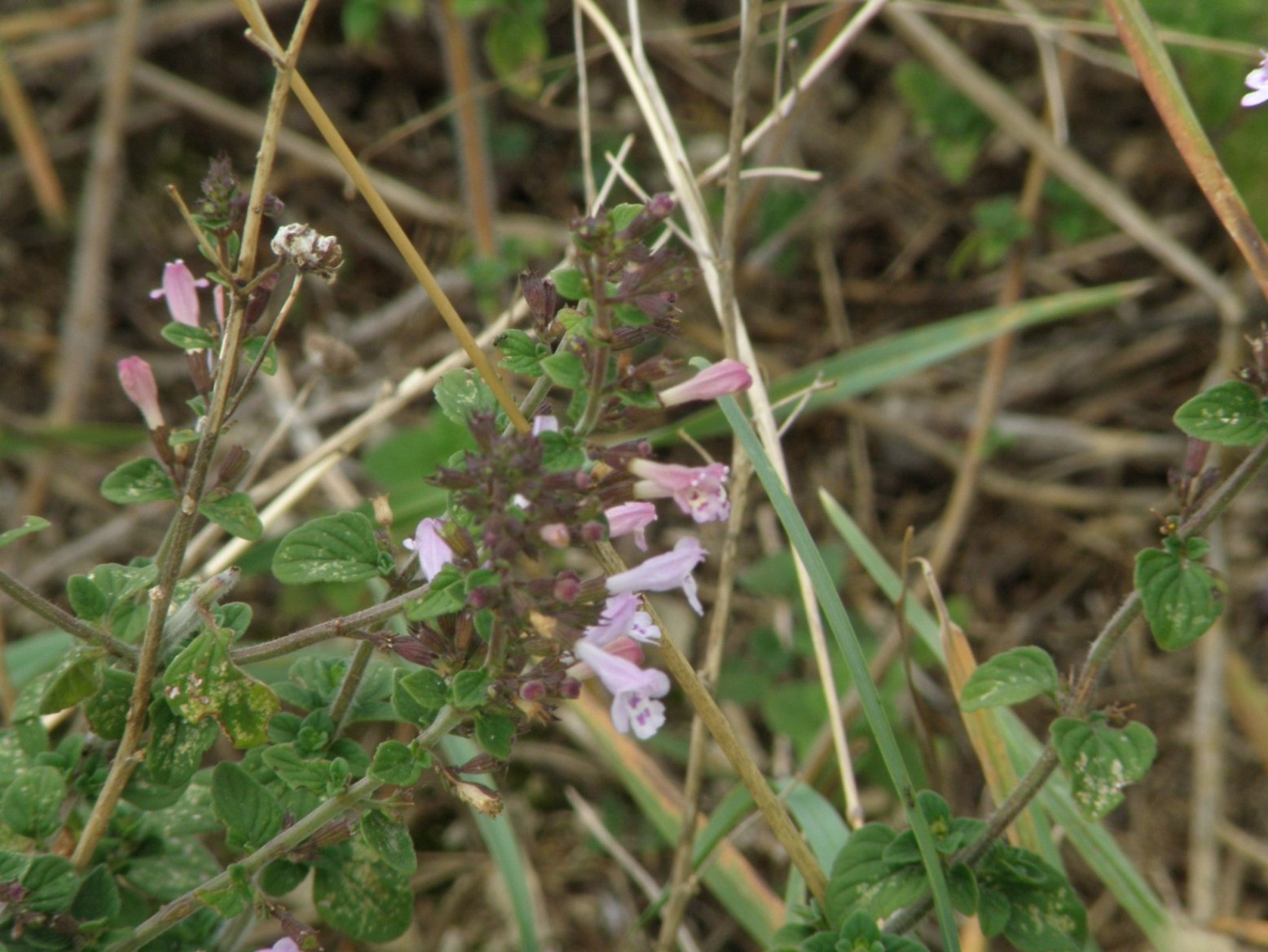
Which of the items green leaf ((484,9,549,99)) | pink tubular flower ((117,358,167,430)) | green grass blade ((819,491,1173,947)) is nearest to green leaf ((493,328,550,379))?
pink tubular flower ((117,358,167,430))

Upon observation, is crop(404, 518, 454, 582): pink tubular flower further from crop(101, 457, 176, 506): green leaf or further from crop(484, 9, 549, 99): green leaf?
crop(484, 9, 549, 99): green leaf

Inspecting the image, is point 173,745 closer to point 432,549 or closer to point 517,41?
point 432,549

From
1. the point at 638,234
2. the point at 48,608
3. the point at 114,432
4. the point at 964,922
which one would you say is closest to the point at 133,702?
the point at 48,608

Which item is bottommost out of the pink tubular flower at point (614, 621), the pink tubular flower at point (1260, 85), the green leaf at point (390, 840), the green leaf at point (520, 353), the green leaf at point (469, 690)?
the green leaf at point (390, 840)

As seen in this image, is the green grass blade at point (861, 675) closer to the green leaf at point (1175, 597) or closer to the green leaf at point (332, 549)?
the green leaf at point (1175, 597)

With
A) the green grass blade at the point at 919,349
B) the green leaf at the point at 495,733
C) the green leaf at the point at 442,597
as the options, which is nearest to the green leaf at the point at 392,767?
the green leaf at the point at 495,733
